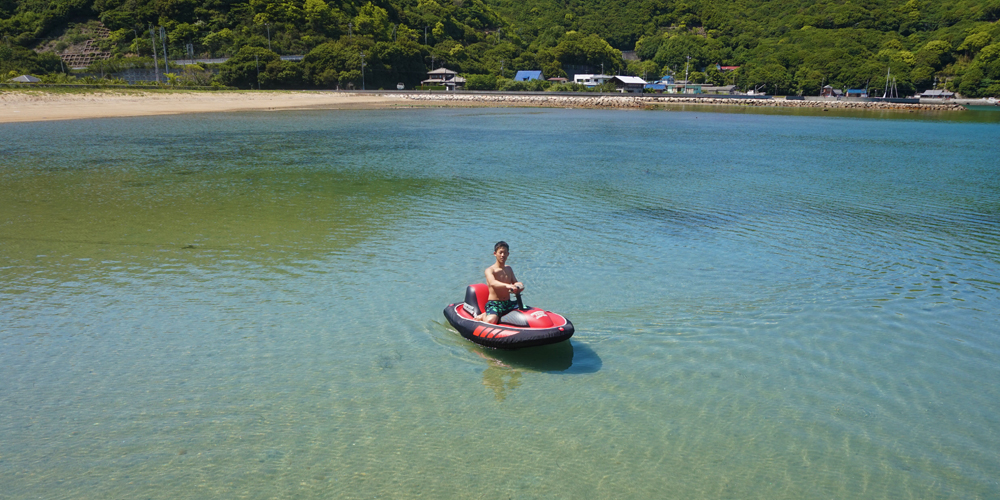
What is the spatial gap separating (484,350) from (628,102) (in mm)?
87734

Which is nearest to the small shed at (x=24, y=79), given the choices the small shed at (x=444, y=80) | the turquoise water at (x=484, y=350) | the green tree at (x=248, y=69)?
the green tree at (x=248, y=69)

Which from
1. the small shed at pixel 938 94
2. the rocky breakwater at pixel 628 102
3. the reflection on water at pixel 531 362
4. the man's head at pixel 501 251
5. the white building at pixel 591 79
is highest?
the white building at pixel 591 79

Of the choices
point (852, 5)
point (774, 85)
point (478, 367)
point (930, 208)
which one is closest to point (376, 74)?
point (774, 85)

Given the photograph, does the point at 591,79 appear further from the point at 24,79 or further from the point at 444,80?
the point at 24,79

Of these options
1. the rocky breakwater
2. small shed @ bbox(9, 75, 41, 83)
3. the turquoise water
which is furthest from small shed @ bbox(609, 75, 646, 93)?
the turquoise water

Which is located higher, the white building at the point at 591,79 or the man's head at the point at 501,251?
the white building at the point at 591,79

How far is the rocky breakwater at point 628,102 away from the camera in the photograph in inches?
3448

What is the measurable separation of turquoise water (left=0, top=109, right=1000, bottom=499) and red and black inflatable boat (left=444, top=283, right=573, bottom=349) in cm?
31

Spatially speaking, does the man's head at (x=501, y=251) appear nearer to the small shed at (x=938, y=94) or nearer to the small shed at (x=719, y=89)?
the small shed at (x=719, y=89)

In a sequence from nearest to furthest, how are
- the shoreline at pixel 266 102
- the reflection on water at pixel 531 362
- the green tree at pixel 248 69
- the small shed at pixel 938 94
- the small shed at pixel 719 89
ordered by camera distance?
the reflection on water at pixel 531 362 < the shoreline at pixel 266 102 < the green tree at pixel 248 69 < the small shed at pixel 938 94 < the small shed at pixel 719 89

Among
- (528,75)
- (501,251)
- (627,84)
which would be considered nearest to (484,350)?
(501,251)

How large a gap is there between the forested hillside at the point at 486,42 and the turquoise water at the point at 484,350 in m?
83.3

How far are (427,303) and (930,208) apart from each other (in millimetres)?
16158

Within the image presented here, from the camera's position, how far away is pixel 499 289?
25.2 feet
